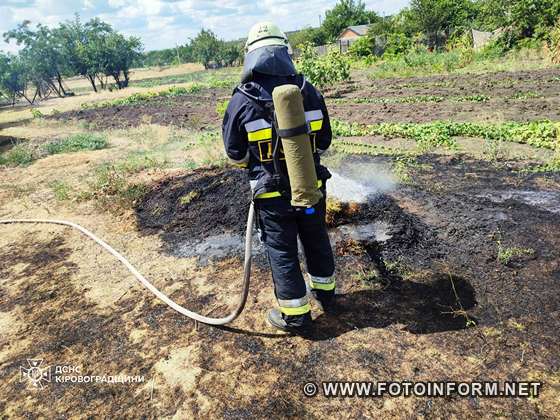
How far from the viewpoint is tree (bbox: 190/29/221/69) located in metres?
51.7

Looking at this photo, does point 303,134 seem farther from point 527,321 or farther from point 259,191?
point 527,321

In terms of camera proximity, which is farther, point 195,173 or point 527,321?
point 195,173

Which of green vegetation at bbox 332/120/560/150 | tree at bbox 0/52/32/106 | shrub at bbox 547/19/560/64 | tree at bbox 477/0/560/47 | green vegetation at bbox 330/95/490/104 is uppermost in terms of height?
tree at bbox 0/52/32/106

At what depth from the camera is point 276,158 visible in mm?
2533

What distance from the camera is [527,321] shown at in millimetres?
2619

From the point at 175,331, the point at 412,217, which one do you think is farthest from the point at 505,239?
the point at 175,331

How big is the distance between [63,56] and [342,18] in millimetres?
36857

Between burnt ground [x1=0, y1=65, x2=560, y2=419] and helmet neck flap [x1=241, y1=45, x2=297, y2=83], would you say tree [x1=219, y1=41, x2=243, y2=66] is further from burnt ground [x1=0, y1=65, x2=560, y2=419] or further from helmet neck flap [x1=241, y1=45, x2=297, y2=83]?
helmet neck flap [x1=241, y1=45, x2=297, y2=83]

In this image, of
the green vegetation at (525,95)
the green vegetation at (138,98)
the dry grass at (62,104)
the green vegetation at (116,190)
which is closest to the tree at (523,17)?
the green vegetation at (525,95)

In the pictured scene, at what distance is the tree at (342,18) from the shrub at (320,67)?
40.2 meters

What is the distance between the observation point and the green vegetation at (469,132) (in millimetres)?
6711

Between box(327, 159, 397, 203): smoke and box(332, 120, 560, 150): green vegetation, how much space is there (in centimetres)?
181

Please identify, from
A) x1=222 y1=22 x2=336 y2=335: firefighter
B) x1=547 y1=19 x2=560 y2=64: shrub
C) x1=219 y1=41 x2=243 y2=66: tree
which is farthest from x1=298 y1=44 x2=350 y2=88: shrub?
x1=219 y1=41 x2=243 y2=66: tree

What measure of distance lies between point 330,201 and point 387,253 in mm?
1142
